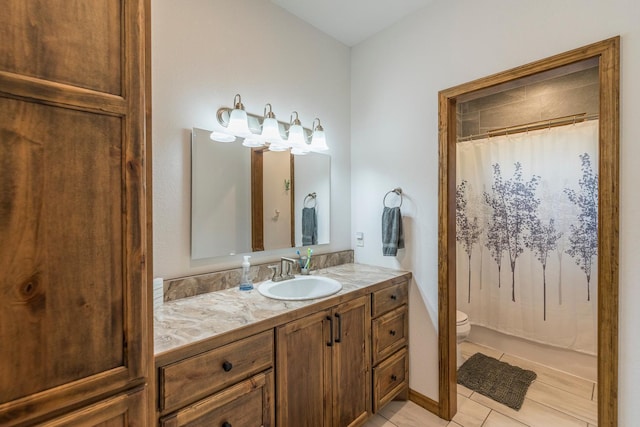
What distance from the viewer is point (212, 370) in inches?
42.5

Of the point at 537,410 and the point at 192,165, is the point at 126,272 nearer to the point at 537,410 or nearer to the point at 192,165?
the point at 192,165

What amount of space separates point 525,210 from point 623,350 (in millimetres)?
1394

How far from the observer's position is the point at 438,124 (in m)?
1.92

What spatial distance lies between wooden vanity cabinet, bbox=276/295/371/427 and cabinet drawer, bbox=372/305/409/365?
0.09m

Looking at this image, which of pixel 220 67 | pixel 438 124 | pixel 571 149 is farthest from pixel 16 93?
pixel 571 149

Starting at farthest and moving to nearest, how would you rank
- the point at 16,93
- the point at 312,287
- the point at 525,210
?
the point at 525,210 < the point at 312,287 < the point at 16,93

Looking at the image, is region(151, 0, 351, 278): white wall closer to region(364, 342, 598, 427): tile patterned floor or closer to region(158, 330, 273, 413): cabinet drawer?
region(158, 330, 273, 413): cabinet drawer

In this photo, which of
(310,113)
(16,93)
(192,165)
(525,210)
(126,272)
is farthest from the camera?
(525,210)

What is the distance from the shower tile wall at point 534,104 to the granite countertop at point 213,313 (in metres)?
2.01

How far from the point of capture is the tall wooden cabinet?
64 centimetres

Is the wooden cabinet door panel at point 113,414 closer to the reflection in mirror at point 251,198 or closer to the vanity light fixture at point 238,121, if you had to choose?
the reflection in mirror at point 251,198

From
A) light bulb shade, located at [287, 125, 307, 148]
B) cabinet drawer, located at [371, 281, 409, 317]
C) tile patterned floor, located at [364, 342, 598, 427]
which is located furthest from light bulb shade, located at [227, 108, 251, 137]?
tile patterned floor, located at [364, 342, 598, 427]

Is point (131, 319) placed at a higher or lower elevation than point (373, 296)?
higher

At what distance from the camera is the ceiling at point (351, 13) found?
196cm
